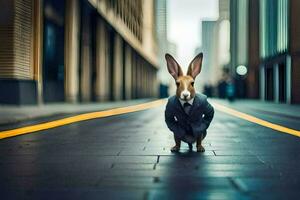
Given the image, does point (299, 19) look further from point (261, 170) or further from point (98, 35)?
point (261, 170)

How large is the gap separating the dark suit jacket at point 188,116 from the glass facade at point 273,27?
30.5 metres

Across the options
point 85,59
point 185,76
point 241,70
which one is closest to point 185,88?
point 185,76

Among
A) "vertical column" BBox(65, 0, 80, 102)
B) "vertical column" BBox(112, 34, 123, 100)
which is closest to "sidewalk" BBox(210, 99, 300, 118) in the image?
"vertical column" BBox(65, 0, 80, 102)

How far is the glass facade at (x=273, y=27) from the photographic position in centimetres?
3703

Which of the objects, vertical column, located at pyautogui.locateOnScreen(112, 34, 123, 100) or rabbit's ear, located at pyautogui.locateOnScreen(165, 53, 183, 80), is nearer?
rabbit's ear, located at pyautogui.locateOnScreen(165, 53, 183, 80)

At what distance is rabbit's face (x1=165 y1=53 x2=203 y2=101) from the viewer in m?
6.27

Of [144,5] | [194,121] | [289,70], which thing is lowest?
[194,121]

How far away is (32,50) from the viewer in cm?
2441

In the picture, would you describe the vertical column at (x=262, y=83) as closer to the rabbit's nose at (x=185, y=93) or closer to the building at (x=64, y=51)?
the building at (x=64, y=51)

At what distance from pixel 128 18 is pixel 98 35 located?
55.9 feet

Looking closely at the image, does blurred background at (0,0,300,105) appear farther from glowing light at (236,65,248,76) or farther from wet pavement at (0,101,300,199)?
wet pavement at (0,101,300,199)

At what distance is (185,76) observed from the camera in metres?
6.41

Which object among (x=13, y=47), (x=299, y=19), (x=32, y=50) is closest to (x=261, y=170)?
(x=13, y=47)

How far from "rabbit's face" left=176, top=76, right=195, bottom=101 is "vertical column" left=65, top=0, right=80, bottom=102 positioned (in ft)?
82.9
